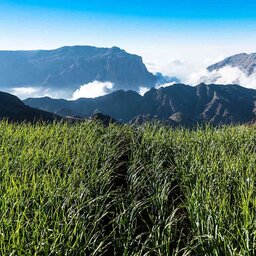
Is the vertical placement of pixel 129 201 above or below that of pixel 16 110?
above

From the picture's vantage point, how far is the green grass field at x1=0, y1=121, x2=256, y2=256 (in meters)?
3.74

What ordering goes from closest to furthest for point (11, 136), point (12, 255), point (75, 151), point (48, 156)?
point (12, 255) < point (48, 156) < point (75, 151) < point (11, 136)

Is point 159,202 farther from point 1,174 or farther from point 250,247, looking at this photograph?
point 1,174

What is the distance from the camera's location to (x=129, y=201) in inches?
209

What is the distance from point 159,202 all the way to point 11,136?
5.70 m

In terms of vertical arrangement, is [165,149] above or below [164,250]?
above

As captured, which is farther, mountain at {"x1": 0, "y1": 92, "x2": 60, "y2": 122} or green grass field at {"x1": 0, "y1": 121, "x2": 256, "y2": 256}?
mountain at {"x1": 0, "y1": 92, "x2": 60, "y2": 122}

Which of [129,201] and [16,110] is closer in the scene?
[129,201]

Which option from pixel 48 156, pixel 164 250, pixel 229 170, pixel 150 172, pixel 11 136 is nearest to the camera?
pixel 164 250

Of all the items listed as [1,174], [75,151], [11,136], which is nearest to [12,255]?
[1,174]

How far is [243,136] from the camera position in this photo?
31.7 ft

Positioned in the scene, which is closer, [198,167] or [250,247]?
[250,247]

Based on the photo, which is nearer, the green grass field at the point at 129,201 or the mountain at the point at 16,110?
→ the green grass field at the point at 129,201

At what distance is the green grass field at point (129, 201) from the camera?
374cm
